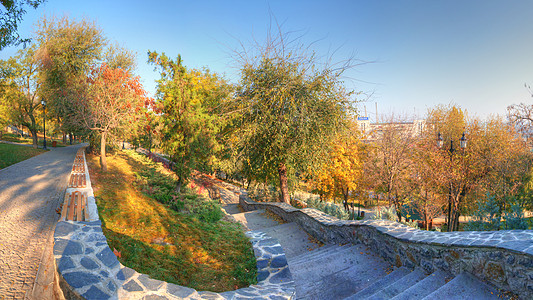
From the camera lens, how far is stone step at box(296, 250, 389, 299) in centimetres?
414

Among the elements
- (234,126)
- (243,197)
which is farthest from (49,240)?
(243,197)

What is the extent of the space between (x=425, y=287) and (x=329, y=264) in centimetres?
186

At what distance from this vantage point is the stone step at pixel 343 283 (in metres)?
4.14

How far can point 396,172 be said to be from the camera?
1543 cm

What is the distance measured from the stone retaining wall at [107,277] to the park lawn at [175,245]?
72cm

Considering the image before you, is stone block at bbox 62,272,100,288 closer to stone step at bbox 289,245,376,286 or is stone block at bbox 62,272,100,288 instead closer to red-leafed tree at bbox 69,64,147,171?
stone step at bbox 289,245,376,286

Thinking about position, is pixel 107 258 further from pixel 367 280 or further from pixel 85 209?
pixel 367 280

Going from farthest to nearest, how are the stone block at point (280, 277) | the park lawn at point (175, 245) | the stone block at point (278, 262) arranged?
the park lawn at point (175, 245)
the stone block at point (278, 262)
the stone block at point (280, 277)

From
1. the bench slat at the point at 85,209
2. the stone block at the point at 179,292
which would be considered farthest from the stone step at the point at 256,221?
the stone block at the point at 179,292

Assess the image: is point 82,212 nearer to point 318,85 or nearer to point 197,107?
point 197,107

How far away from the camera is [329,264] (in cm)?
514

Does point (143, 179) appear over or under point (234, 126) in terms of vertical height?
under

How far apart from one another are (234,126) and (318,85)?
434cm

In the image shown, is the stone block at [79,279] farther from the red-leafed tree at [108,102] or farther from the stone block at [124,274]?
the red-leafed tree at [108,102]
